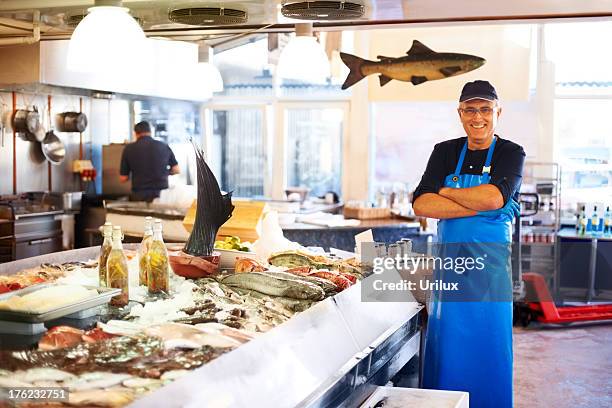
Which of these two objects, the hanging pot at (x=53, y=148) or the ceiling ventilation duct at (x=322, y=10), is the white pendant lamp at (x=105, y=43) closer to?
the ceiling ventilation duct at (x=322, y=10)

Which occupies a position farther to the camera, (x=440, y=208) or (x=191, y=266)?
(x=440, y=208)

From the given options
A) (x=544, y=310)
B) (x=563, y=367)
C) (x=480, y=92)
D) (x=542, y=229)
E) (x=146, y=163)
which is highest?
(x=480, y=92)

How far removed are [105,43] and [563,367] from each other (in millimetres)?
4926

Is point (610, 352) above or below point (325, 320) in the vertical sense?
below

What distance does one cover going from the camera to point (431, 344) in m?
3.98

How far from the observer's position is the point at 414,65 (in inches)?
297

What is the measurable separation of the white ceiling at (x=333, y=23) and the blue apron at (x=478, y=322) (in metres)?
0.95

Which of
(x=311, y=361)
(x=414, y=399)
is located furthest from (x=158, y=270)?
(x=414, y=399)

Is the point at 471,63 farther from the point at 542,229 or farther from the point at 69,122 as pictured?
the point at 69,122

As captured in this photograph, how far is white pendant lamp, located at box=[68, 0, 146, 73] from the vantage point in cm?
262

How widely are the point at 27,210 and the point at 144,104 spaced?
2.87 m

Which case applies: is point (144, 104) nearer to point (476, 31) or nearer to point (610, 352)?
point (476, 31)

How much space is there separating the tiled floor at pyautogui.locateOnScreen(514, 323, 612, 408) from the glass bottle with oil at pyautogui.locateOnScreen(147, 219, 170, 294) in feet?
10.4

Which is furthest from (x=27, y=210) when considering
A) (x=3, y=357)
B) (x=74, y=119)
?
(x=3, y=357)
